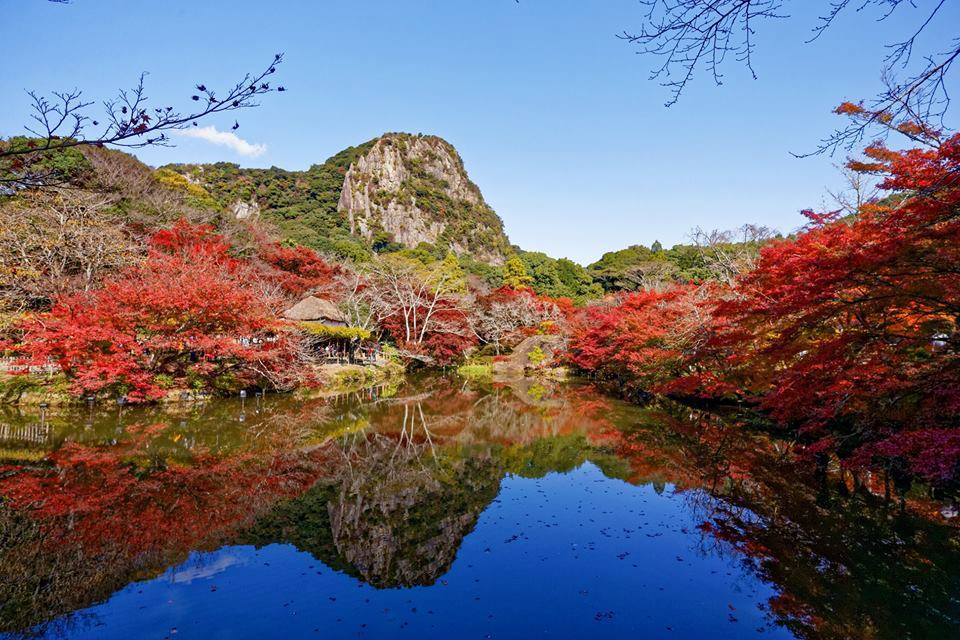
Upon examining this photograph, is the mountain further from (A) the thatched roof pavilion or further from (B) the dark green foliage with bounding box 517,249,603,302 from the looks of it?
(A) the thatched roof pavilion

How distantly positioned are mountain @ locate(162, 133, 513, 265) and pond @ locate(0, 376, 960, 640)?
4453cm

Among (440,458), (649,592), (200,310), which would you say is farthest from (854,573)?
(200,310)

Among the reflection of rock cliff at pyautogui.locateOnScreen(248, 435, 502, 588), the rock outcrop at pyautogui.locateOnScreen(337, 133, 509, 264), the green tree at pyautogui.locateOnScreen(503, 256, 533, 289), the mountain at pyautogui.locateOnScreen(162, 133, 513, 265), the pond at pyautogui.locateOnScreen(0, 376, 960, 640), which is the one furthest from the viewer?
the rock outcrop at pyautogui.locateOnScreen(337, 133, 509, 264)

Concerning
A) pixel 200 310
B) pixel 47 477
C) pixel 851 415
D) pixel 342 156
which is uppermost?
pixel 342 156

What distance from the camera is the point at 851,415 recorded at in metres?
7.98

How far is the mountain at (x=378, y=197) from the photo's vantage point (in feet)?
182

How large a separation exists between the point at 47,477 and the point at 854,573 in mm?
10467

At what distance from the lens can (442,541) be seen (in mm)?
5688

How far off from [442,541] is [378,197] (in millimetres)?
60810

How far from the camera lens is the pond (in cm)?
411

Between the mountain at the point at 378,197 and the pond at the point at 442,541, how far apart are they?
146 ft

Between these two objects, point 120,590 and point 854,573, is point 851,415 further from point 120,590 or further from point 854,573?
point 120,590

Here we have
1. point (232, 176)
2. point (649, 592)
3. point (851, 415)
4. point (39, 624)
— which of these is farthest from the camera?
point (232, 176)

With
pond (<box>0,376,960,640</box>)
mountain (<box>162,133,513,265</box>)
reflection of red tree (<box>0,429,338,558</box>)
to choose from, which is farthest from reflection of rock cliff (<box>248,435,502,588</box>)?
mountain (<box>162,133,513,265</box>)
